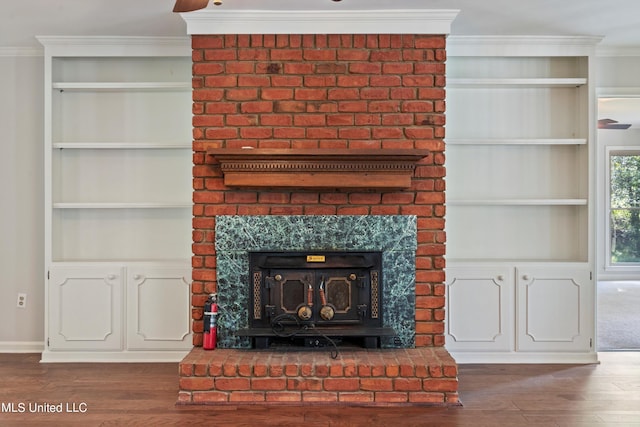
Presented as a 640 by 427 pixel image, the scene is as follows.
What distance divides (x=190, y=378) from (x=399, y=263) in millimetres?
1416

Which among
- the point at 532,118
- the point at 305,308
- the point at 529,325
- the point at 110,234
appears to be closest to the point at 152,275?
the point at 110,234

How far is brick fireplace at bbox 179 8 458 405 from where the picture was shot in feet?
9.89

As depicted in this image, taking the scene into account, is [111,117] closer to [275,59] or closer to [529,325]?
[275,59]

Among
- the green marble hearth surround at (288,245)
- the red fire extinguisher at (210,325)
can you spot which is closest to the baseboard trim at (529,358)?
the green marble hearth surround at (288,245)

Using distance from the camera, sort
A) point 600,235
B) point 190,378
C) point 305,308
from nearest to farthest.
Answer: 1. point 190,378
2. point 305,308
3. point 600,235

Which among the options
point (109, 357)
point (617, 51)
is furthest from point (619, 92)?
point (109, 357)

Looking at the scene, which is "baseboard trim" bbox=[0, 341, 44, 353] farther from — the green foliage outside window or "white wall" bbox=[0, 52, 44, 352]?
the green foliage outside window

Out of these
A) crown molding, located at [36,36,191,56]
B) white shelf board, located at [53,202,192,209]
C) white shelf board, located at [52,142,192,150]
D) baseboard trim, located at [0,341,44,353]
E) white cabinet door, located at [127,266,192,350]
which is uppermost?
crown molding, located at [36,36,191,56]

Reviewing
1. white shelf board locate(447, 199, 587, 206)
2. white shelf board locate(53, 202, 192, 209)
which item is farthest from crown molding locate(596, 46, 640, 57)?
white shelf board locate(53, 202, 192, 209)

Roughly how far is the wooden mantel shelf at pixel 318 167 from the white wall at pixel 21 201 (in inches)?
67.8

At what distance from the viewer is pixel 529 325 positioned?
11.2 ft

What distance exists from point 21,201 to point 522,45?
385cm

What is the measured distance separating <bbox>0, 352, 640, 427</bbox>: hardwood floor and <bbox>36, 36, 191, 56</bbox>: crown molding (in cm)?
221

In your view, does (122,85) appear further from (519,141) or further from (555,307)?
(555,307)
